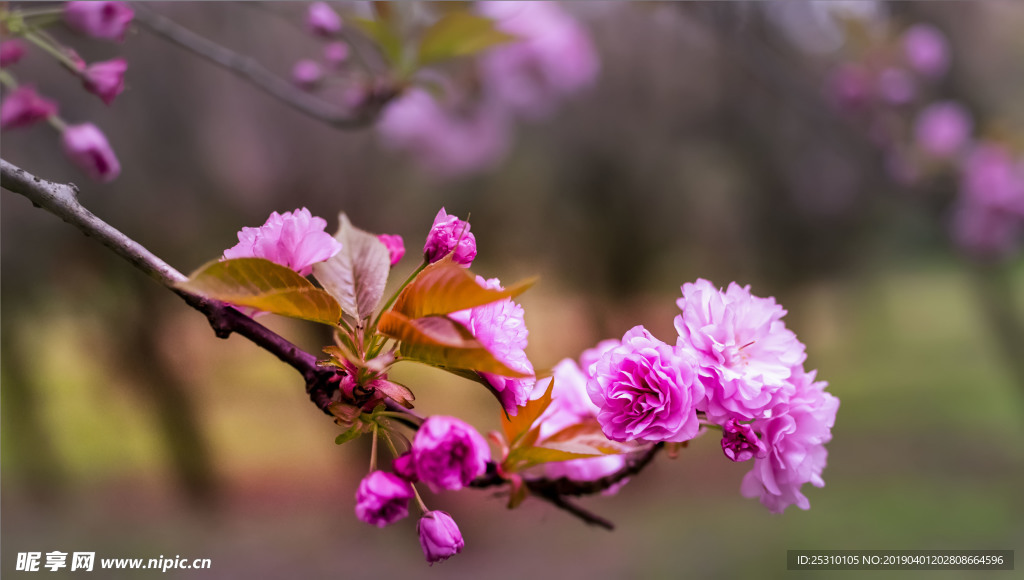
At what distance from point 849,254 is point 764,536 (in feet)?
6.41

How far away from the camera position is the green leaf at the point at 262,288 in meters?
0.29

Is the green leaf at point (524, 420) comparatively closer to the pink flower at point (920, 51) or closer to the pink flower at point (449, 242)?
the pink flower at point (449, 242)

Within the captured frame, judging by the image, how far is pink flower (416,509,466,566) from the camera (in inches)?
13.3

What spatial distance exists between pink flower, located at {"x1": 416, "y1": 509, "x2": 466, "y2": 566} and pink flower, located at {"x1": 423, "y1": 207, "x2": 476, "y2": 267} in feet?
0.46

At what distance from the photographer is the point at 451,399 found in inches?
78.1

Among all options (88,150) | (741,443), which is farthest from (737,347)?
(88,150)

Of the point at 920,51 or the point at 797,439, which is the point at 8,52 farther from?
the point at 920,51

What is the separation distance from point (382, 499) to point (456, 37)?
1.98 feet

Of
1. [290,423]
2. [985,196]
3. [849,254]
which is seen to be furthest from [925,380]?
[290,423]

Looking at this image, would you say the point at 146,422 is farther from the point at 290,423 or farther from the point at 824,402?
the point at 824,402

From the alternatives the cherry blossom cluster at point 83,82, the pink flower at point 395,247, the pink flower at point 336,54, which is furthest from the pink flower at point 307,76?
the pink flower at point 395,247

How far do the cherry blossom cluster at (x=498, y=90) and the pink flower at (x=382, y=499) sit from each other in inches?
39.0

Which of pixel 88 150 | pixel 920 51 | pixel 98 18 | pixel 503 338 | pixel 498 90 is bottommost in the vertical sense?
pixel 503 338

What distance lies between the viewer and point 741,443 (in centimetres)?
36
